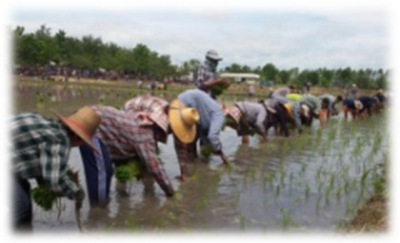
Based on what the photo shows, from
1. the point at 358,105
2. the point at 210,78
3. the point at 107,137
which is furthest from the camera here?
the point at 358,105

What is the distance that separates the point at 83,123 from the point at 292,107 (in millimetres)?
7394

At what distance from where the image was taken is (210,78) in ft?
22.9

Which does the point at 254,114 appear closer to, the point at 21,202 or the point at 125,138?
the point at 125,138

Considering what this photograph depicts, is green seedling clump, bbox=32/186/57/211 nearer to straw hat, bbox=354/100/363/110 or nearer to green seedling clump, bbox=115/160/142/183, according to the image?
green seedling clump, bbox=115/160/142/183

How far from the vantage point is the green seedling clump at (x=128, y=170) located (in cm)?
459

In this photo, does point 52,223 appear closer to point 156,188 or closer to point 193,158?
point 156,188

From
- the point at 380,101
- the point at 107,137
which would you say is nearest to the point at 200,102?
the point at 107,137

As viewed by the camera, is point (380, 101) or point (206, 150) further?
point (380, 101)

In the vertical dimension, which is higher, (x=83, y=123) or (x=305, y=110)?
(x=83, y=123)

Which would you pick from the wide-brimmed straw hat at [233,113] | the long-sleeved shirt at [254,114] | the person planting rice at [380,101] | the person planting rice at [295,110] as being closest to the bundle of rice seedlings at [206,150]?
the wide-brimmed straw hat at [233,113]

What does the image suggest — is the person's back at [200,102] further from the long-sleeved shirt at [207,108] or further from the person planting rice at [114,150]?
the person planting rice at [114,150]

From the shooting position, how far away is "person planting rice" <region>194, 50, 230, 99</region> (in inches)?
259

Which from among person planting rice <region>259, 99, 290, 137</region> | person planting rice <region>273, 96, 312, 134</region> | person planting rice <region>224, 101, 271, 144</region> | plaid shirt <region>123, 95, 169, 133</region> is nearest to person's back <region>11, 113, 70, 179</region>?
plaid shirt <region>123, 95, 169, 133</region>
